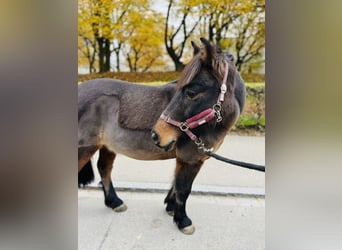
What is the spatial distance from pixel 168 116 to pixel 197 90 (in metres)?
0.25

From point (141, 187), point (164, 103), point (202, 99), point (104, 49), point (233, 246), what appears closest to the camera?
point (202, 99)

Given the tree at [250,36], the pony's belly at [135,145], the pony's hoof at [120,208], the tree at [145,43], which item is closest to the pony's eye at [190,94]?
the pony's belly at [135,145]

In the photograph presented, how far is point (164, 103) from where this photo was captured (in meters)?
1.82

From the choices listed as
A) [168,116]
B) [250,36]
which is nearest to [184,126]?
[168,116]

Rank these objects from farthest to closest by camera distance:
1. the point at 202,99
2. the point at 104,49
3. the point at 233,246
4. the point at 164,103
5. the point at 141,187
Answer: the point at 104,49
the point at 141,187
the point at 164,103
the point at 233,246
the point at 202,99

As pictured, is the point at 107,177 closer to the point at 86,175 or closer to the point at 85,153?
the point at 86,175

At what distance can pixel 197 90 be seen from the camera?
1.55 metres

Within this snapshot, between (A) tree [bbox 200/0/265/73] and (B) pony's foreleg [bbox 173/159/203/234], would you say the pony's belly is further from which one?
(A) tree [bbox 200/0/265/73]

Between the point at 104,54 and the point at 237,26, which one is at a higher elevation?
the point at 237,26
